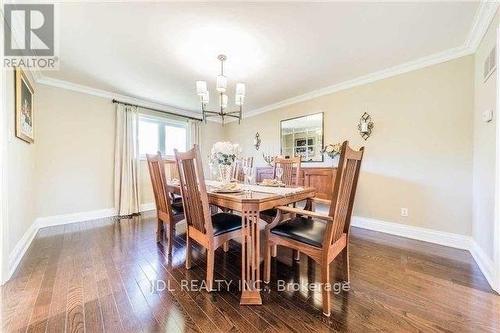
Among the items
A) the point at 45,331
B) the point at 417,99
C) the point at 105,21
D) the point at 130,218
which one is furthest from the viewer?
the point at 130,218

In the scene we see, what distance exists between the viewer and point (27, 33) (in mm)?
2174

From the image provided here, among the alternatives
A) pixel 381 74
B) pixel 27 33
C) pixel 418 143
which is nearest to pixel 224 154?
pixel 27 33

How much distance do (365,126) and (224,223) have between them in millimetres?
2766

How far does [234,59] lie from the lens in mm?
2703

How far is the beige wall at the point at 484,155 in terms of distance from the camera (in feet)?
6.08

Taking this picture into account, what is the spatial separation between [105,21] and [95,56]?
850mm

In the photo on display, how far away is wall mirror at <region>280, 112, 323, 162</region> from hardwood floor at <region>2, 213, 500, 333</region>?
2.05m

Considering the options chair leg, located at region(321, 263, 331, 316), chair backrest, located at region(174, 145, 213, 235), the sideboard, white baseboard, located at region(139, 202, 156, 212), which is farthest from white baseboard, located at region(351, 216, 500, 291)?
white baseboard, located at region(139, 202, 156, 212)

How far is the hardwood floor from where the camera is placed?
1.28 m

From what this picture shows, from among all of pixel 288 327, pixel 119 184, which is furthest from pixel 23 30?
pixel 288 327

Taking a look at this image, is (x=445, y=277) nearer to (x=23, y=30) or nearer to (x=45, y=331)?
(x=45, y=331)

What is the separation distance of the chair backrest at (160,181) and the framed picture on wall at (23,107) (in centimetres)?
135

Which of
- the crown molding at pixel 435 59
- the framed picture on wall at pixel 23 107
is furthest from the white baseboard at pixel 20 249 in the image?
the crown molding at pixel 435 59

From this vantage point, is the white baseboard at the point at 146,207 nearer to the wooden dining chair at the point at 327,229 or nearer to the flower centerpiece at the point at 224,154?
the flower centerpiece at the point at 224,154
